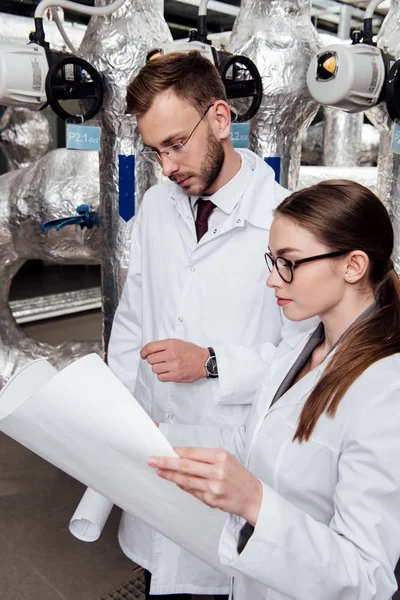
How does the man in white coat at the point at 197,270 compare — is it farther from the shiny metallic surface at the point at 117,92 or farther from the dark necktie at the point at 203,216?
the shiny metallic surface at the point at 117,92

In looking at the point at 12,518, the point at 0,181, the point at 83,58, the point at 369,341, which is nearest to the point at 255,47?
the point at 83,58

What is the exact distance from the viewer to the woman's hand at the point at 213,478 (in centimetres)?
64

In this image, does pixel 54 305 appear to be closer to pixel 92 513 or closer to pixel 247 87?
pixel 247 87

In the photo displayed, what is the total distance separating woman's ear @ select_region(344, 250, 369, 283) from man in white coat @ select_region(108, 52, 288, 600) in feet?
1.16

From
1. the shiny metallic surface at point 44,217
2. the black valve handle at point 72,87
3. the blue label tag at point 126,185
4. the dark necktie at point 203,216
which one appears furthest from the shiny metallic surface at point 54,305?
the dark necktie at point 203,216

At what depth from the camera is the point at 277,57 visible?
1.72 m

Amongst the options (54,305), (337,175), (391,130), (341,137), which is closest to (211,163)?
(391,130)

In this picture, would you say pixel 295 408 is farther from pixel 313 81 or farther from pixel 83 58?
pixel 83 58

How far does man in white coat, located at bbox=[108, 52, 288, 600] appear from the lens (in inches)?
44.1

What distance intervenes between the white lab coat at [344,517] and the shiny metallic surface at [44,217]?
4.90 feet

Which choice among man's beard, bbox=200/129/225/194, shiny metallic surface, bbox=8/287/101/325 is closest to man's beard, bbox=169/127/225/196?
man's beard, bbox=200/129/225/194

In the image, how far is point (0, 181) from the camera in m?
2.21

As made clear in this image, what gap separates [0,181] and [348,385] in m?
1.80

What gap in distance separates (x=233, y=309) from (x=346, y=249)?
41cm
